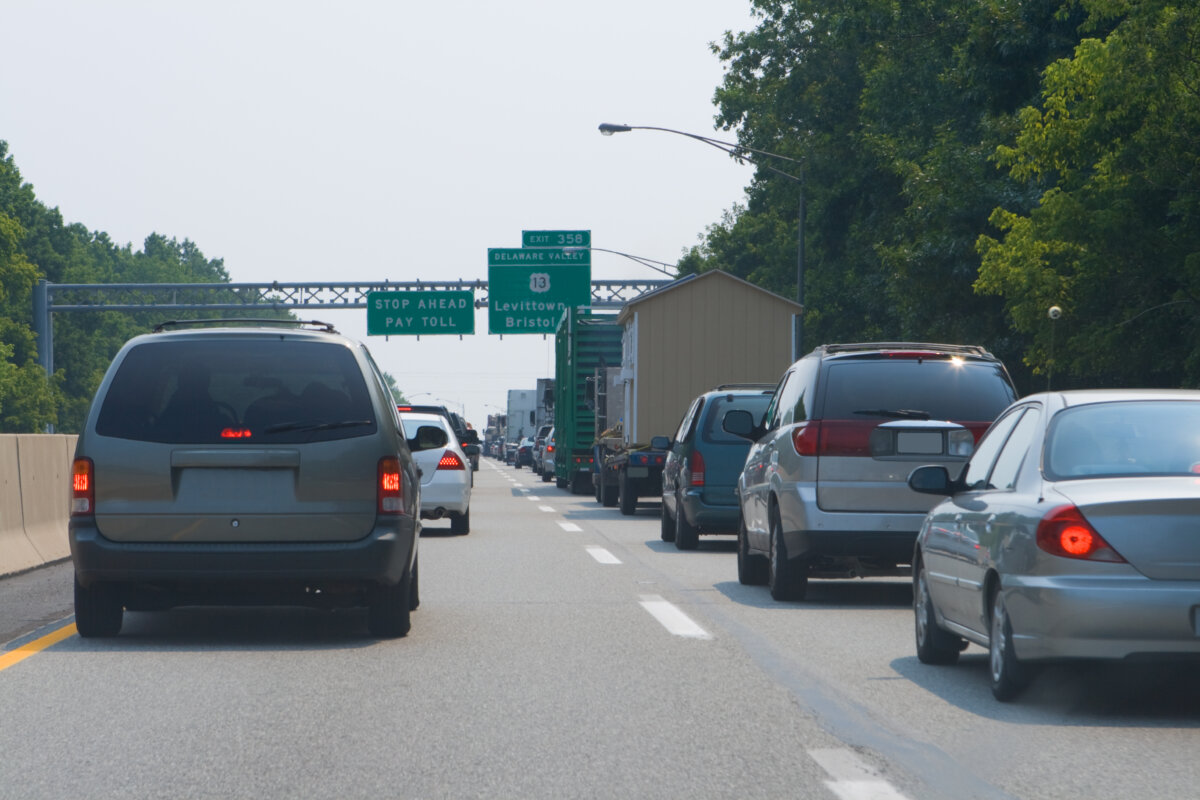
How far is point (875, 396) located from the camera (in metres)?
11.9

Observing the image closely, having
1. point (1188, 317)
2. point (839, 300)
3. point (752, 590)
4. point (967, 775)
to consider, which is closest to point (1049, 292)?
point (1188, 317)

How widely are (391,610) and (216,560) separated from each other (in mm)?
1075

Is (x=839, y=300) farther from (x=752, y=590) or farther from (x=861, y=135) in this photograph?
(x=752, y=590)

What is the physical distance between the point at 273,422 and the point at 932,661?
370cm

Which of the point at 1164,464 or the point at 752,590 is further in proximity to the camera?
the point at 752,590

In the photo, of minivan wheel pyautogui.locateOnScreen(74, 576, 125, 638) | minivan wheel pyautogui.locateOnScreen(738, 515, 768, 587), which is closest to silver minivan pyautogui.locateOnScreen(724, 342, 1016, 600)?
minivan wheel pyautogui.locateOnScreen(738, 515, 768, 587)

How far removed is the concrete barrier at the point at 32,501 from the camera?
14.5 metres

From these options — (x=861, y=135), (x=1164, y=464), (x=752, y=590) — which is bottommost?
(x=752, y=590)

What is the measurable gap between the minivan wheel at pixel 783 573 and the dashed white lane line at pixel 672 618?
80 cm

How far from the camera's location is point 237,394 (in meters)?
9.49

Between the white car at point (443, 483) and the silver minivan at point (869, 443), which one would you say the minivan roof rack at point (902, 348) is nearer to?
the silver minivan at point (869, 443)

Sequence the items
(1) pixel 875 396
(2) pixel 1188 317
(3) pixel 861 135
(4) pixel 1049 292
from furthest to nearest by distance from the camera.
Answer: (3) pixel 861 135 → (4) pixel 1049 292 → (2) pixel 1188 317 → (1) pixel 875 396

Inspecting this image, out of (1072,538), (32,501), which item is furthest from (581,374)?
(1072,538)

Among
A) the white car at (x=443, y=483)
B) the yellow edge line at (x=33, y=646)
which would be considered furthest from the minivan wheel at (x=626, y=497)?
the yellow edge line at (x=33, y=646)
